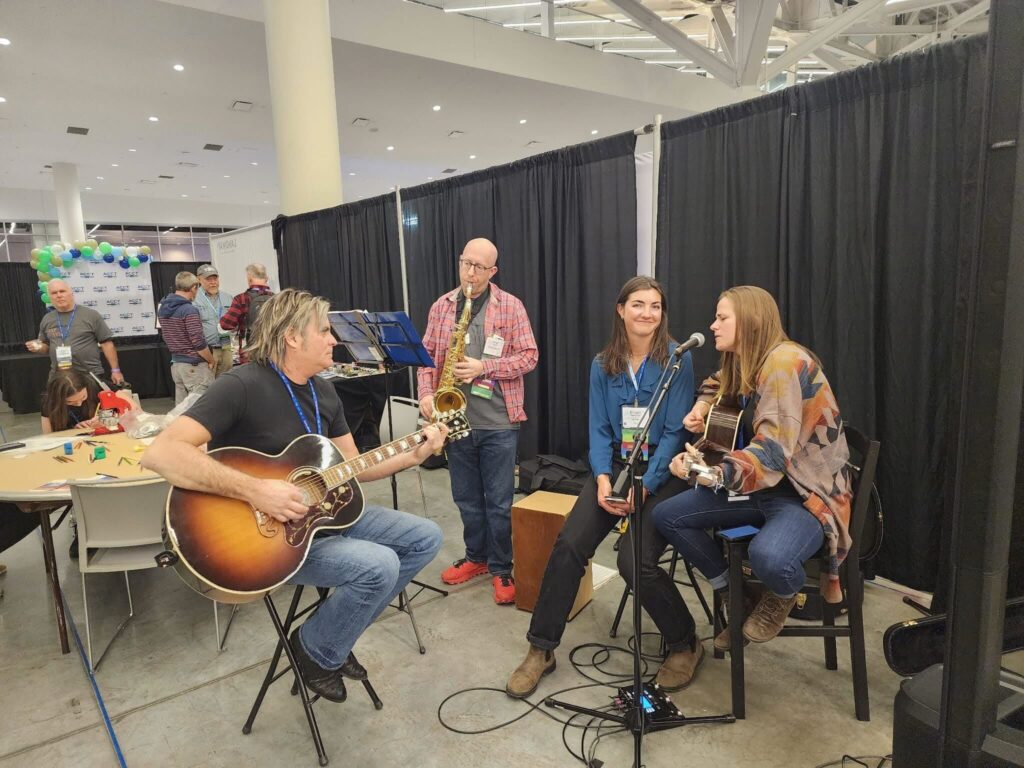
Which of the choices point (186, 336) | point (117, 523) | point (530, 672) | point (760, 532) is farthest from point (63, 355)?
point (760, 532)

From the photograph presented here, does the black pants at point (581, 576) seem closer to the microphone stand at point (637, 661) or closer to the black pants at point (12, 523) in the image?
the microphone stand at point (637, 661)

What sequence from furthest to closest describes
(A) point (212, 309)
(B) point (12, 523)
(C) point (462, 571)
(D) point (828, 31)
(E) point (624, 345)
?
(D) point (828, 31)
(A) point (212, 309)
(C) point (462, 571)
(B) point (12, 523)
(E) point (624, 345)

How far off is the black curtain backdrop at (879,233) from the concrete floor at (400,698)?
0.72m

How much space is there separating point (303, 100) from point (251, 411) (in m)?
5.32

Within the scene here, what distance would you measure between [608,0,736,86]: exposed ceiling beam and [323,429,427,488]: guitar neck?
248 inches

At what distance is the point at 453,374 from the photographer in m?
2.78

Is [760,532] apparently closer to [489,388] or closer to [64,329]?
[489,388]

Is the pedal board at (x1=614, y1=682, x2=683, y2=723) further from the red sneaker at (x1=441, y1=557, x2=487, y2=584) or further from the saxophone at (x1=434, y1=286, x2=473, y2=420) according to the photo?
the saxophone at (x1=434, y1=286, x2=473, y2=420)

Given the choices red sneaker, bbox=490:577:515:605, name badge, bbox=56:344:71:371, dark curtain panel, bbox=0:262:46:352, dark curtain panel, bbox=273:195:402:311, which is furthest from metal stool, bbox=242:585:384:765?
dark curtain panel, bbox=0:262:46:352

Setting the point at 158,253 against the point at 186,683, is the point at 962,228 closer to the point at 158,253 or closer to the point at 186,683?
the point at 186,683

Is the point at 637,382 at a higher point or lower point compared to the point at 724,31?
lower

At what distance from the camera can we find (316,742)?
1901 millimetres

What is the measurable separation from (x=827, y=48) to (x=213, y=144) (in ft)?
34.7

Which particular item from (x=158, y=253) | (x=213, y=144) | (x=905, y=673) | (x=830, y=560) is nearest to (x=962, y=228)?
(x=830, y=560)
